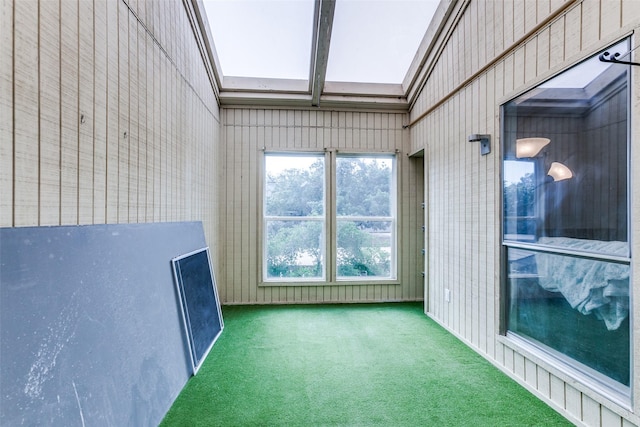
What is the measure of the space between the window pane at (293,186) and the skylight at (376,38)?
1.17m

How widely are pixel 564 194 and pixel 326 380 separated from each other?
6.60 feet

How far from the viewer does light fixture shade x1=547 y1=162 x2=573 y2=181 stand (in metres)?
1.85

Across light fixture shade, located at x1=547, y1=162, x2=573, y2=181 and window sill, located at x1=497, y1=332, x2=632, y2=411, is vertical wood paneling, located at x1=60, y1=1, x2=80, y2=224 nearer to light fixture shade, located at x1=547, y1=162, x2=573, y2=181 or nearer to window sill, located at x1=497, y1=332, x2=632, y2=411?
light fixture shade, located at x1=547, y1=162, x2=573, y2=181

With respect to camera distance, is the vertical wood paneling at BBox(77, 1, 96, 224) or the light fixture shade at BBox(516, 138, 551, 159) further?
the light fixture shade at BBox(516, 138, 551, 159)

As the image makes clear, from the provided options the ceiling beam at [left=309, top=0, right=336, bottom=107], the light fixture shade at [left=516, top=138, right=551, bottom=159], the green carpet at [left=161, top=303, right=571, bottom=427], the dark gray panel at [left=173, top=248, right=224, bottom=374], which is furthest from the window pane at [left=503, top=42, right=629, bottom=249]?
the dark gray panel at [left=173, top=248, right=224, bottom=374]

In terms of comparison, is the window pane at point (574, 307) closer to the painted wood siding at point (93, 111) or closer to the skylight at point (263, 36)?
the painted wood siding at point (93, 111)

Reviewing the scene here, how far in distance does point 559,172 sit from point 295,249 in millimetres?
3045

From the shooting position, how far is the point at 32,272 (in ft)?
3.76

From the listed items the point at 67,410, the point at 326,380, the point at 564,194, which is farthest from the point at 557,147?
the point at 67,410

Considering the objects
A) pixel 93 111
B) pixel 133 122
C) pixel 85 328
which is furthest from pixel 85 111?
pixel 85 328

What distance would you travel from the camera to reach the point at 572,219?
1825 millimetres

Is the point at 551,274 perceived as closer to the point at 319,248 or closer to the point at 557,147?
the point at 557,147

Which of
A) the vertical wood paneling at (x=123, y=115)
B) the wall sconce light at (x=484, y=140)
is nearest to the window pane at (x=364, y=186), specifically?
the wall sconce light at (x=484, y=140)

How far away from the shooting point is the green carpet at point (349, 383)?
6.09 feet
